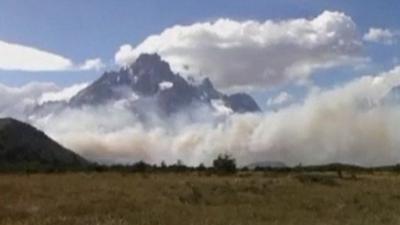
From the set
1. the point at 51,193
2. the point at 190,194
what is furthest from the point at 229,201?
the point at 51,193

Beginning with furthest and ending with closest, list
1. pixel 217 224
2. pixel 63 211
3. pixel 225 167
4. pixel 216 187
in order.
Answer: pixel 225 167, pixel 216 187, pixel 63 211, pixel 217 224

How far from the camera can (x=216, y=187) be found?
50.2m

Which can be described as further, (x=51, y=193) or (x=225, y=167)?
(x=225, y=167)

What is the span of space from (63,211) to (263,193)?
62.9 feet

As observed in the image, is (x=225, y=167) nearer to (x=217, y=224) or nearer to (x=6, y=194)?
(x=6, y=194)

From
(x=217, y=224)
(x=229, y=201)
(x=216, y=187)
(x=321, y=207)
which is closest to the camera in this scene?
(x=217, y=224)

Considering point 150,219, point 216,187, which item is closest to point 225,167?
point 216,187

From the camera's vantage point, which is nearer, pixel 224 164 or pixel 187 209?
pixel 187 209

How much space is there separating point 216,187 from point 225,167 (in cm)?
6721

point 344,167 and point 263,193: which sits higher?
point 344,167

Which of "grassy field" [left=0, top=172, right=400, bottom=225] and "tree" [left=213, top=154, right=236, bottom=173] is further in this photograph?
"tree" [left=213, top=154, right=236, bottom=173]

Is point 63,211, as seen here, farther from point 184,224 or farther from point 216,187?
point 216,187

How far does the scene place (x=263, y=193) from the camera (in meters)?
45.7

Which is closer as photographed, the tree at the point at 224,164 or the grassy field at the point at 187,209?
the grassy field at the point at 187,209
